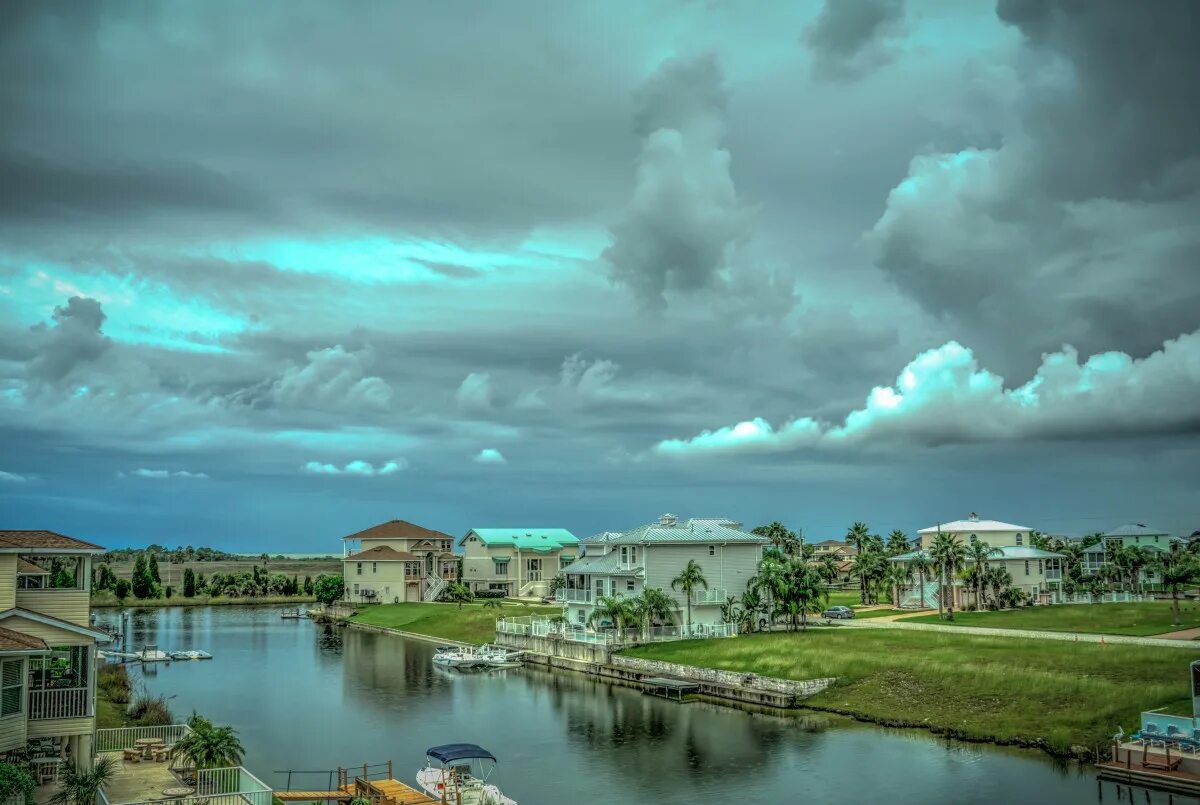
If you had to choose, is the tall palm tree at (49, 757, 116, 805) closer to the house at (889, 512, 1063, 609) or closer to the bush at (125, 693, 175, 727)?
the bush at (125, 693, 175, 727)

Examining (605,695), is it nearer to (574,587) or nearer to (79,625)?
(574,587)

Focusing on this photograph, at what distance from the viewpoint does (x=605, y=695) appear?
68688mm

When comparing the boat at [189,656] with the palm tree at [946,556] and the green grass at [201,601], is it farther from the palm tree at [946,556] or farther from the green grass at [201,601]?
the palm tree at [946,556]

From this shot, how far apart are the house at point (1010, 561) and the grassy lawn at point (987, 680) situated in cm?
3539

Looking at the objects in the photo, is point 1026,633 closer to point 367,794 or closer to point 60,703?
point 367,794

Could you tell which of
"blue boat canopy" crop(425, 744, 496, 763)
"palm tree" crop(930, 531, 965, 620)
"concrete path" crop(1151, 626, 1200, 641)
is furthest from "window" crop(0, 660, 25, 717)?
"palm tree" crop(930, 531, 965, 620)

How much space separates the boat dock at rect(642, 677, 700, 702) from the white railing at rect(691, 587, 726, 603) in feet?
50.4

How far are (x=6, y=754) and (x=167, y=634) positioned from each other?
8354cm

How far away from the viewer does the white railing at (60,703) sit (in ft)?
103

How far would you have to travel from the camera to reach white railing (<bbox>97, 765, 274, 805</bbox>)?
3074cm

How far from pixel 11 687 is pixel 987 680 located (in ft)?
154

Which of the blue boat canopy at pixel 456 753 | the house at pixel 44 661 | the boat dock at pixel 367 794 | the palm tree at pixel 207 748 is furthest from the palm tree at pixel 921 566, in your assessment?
the house at pixel 44 661

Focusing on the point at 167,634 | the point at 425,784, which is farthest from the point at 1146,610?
the point at 167,634

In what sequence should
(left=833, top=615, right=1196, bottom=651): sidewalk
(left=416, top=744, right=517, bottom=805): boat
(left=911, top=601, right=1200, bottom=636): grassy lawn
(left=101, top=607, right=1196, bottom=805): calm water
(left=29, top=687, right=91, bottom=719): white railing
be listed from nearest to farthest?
(left=29, top=687, right=91, bottom=719): white railing, (left=416, top=744, right=517, bottom=805): boat, (left=101, top=607, right=1196, bottom=805): calm water, (left=833, top=615, right=1196, bottom=651): sidewalk, (left=911, top=601, right=1200, bottom=636): grassy lawn
